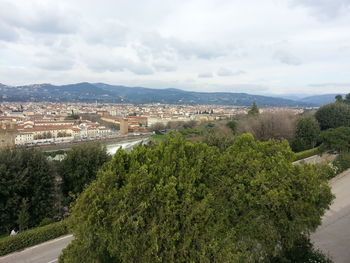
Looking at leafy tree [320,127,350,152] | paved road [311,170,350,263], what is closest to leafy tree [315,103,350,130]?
leafy tree [320,127,350,152]

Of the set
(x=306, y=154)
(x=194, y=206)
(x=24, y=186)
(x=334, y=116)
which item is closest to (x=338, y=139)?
(x=306, y=154)

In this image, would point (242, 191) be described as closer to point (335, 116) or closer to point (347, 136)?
point (347, 136)

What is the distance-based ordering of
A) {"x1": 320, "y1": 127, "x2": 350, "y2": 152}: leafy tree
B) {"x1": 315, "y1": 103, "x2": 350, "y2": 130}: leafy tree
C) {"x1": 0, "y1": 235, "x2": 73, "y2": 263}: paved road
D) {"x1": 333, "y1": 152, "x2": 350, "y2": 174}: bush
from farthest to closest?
{"x1": 315, "y1": 103, "x2": 350, "y2": 130}: leafy tree
{"x1": 320, "y1": 127, "x2": 350, "y2": 152}: leafy tree
{"x1": 333, "y1": 152, "x2": 350, "y2": 174}: bush
{"x1": 0, "y1": 235, "x2": 73, "y2": 263}: paved road

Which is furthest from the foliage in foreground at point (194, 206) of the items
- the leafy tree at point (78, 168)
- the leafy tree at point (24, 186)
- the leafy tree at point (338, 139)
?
the leafy tree at point (338, 139)

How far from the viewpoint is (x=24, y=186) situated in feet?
29.8

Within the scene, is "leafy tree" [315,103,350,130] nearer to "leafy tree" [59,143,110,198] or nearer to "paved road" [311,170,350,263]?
"paved road" [311,170,350,263]

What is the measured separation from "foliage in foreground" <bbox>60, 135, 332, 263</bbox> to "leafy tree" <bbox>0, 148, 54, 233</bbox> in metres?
5.28

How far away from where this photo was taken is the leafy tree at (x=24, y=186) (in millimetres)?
8703

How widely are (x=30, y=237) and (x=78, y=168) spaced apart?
11.7 feet

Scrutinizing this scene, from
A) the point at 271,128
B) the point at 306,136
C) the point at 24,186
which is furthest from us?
the point at 271,128

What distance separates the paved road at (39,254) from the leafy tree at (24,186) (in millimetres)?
1670

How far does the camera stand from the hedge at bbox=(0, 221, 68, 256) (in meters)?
6.99

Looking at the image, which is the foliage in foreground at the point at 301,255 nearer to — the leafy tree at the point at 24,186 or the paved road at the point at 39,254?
the paved road at the point at 39,254

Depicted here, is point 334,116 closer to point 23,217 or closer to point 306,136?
point 306,136
